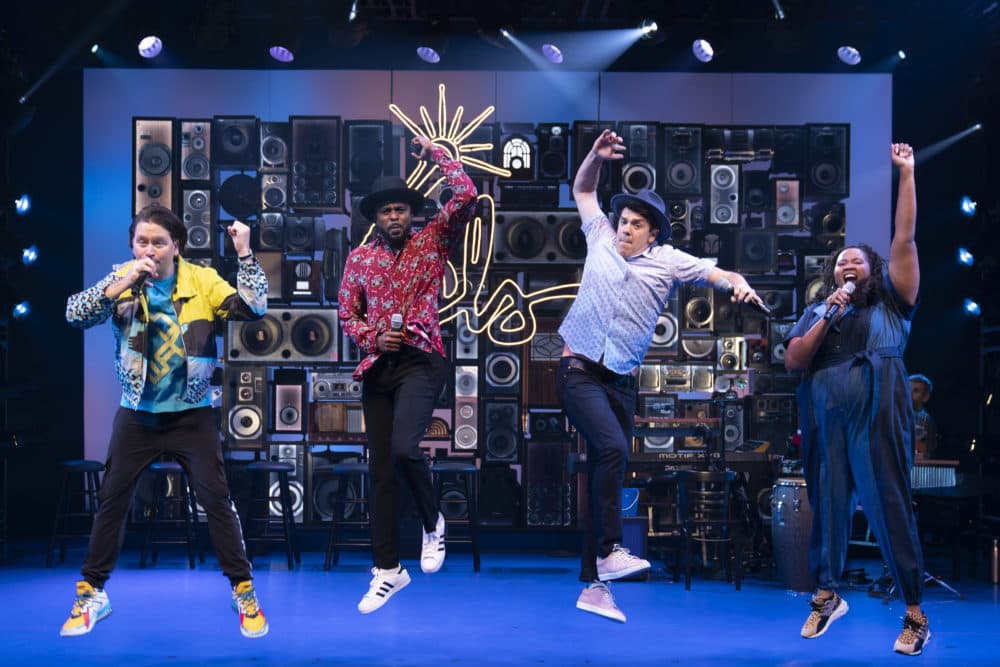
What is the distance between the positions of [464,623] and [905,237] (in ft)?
10.4

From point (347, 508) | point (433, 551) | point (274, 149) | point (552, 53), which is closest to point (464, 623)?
point (433, 551)

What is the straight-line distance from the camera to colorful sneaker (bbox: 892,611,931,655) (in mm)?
4883

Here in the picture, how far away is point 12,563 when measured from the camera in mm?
8312

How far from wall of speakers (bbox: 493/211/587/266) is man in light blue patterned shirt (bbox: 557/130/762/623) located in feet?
13.6

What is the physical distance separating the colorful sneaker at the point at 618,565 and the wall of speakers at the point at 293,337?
496cm

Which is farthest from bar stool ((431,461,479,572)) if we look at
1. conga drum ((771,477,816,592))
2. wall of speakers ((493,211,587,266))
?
conga drum ((771,477,816,592))

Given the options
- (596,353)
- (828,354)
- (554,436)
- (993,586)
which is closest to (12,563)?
(554,436)

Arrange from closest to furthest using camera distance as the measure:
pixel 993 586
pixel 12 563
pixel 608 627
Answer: pixel 608 627 < pixel 993 586 < pixel 12 563

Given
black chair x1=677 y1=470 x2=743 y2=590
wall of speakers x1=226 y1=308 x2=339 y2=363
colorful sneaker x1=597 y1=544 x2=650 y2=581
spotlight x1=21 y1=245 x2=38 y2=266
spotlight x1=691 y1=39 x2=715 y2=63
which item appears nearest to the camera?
colorful sneaker x1=597 y1=544 x2=650 y2=581

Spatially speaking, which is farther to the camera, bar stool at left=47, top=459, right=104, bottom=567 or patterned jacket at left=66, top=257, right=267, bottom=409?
bar stool at left=47, top=459, right=104, bottom=567

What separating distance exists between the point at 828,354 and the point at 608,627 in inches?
79.3

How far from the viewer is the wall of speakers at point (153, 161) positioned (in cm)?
927

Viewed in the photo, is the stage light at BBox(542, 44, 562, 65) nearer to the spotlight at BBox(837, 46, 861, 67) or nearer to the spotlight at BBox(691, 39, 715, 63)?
the spotlight at BBox(691, 39, 715, 63)

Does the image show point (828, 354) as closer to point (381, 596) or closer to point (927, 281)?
point (381, 596)
